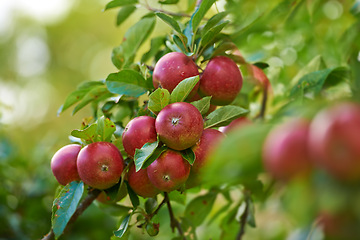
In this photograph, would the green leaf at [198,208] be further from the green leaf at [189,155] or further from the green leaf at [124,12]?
the green leaf at [124,12]

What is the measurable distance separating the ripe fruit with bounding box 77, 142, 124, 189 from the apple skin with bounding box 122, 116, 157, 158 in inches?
1.6

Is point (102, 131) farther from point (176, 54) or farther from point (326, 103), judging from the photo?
point (326, 103)

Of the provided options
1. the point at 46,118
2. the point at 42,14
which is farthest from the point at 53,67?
the point at 46,118

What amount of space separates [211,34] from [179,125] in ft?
0.83

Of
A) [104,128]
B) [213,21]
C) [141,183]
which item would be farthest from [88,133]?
[213,21]

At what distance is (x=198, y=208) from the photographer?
1.11m

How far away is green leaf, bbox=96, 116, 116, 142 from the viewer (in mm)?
780

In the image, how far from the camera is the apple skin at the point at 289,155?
0.31m

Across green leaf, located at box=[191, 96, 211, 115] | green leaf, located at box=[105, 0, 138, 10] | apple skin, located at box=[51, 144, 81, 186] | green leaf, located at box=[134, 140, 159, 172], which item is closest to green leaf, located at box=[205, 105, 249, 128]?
green leaf, located at box=[191, 96, 211, 115]

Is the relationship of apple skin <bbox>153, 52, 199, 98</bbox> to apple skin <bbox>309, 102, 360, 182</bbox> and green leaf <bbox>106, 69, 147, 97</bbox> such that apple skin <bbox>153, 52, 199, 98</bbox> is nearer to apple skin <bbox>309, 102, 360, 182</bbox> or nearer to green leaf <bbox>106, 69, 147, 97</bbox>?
green leaf <bbox>106, 69, 147, 97</bbox>

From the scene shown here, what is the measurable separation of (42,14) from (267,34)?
7171 mm

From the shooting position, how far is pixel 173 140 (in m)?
0.71

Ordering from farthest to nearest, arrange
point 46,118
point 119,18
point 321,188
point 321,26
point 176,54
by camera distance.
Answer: point 46,118 → point 321,26 → point 119,18 → point 176,54 → point 321,188

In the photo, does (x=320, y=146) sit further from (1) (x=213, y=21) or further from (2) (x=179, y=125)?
(1) (x=213, y=21)
